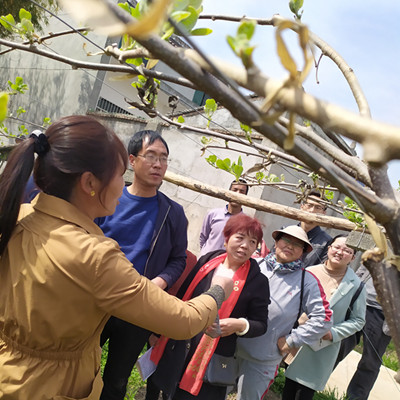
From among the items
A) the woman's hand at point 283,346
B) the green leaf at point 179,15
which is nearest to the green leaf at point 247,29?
the green leaf at point 179,15

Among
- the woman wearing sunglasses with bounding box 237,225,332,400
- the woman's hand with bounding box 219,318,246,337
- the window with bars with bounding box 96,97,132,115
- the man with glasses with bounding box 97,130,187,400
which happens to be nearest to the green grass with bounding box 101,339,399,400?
the woman wearing sunglasses with bounding box 237,225,332,400

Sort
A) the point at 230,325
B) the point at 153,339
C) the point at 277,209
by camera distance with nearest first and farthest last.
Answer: the point at 230,325 → the point at 153,339 → the point at 277,209

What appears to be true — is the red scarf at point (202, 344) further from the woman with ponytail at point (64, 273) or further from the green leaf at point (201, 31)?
the green leaf at point (201, 31)

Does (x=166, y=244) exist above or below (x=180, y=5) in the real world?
below

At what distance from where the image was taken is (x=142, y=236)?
8.07 ft

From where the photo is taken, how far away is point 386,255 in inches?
24.3

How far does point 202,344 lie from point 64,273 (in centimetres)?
152

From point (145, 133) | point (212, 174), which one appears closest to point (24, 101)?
point (212, 174)

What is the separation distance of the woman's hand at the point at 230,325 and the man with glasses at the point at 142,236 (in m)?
0.40

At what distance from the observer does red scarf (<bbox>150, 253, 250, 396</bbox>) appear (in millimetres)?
2506

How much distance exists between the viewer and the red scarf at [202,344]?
251 centimetres

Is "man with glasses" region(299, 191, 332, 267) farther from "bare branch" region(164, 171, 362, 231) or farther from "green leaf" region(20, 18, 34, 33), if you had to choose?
"green leaf" region(20, 18, 34, 33)

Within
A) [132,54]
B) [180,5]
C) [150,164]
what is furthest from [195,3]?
[150,164]

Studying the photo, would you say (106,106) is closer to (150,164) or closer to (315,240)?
(315,240)
